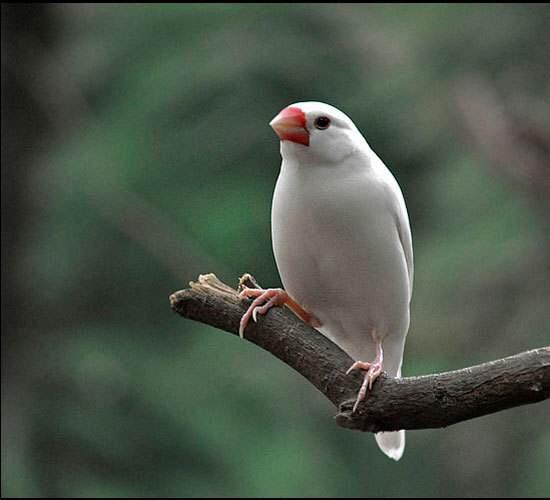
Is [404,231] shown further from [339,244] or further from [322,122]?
[322,122]

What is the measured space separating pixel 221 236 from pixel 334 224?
3157mm

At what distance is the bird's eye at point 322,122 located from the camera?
2.09 meters

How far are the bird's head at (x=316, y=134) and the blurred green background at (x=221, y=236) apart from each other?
9.13ft

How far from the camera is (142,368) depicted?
5.43 meters

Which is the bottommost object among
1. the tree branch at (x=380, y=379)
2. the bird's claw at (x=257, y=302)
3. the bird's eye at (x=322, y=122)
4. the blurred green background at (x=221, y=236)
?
the tree branch at (x=380, y=379)

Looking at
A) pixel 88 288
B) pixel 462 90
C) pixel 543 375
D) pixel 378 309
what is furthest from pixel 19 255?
pixel 543 375

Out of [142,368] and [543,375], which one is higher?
[142,368]

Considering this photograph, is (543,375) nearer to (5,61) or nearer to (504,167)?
(504,167)

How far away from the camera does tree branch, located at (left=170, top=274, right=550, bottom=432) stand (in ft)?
5.58

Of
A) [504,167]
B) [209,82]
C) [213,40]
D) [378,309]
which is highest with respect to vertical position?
[213,40]

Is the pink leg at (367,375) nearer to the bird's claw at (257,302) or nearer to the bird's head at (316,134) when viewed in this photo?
the bird's claw at (257,302)

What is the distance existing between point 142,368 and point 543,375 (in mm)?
3925

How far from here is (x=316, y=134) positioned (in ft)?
6.86

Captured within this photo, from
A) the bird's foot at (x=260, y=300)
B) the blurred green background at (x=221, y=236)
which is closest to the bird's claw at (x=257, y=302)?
the bird's foot at (x=260, y=300)
